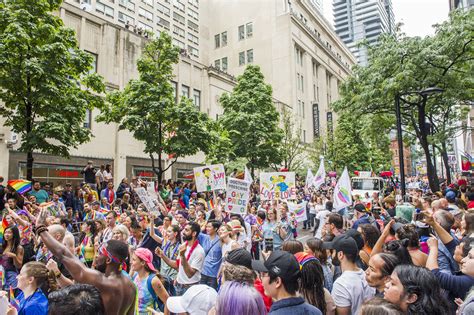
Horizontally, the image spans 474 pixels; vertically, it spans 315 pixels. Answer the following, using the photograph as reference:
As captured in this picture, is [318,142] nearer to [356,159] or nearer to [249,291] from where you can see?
[356,159]

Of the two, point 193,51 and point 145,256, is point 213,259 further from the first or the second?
point 193,51

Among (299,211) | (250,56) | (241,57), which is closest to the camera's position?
(299,211)

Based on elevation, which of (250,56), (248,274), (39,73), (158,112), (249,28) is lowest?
(248,274)

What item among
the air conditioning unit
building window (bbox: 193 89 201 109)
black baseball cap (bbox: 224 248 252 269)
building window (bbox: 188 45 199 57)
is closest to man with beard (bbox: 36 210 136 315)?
black baseball cap (bbox: 224 248 252 269)

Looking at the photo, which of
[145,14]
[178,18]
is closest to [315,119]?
[178,18]

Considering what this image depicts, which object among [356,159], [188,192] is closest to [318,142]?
[356,159]

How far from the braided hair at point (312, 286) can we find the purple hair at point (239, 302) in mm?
819

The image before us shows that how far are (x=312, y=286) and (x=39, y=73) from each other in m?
13.2

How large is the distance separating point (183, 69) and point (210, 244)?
26.8m

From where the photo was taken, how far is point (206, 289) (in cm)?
312

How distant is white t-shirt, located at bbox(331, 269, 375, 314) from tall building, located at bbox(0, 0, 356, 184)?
2011 centimetres

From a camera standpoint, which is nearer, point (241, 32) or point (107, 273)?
point (107, 273)

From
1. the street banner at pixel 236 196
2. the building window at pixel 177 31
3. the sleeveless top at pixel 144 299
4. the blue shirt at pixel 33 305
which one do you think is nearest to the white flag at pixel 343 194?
the street banner at pixel 236 196

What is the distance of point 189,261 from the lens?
5738mm
